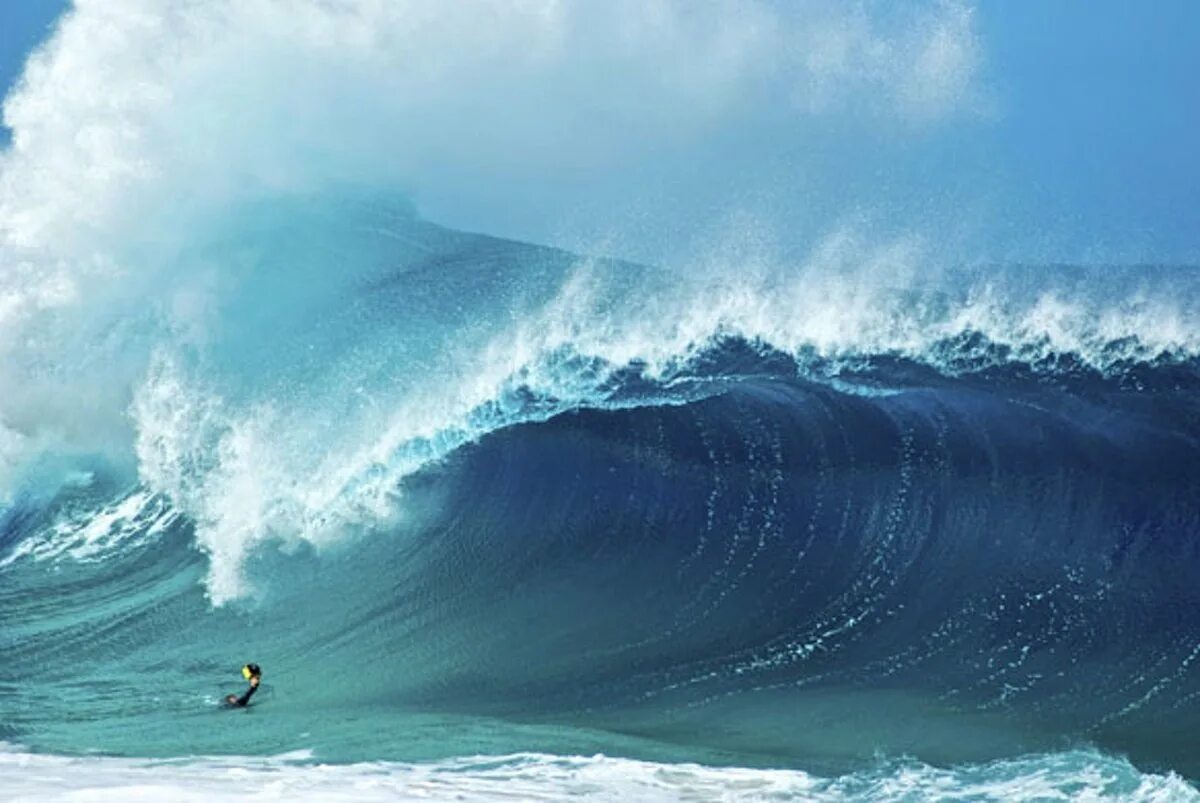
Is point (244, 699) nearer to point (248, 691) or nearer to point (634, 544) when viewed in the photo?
point (248, 691)

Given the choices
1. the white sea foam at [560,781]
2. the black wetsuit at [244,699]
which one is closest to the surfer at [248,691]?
the black wetsuit at [244,699]

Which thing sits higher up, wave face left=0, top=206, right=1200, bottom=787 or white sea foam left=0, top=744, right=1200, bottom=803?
wave face left=0, top=206, right=1200, bottom=787

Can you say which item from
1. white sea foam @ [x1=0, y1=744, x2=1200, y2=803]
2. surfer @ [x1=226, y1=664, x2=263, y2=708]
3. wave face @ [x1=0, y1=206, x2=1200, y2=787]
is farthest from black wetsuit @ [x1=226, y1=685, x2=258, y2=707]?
white sea foam @ [x1=0, y1=744, x2=1200, y2=803]

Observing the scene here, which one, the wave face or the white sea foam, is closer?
the white sea foam

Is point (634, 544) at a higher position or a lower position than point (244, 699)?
higher

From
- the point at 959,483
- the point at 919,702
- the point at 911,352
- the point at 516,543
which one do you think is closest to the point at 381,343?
the point at 516,543

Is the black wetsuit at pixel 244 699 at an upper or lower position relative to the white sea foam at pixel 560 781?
upper

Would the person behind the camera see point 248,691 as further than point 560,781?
Yes

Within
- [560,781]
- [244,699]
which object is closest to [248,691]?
[244,699]

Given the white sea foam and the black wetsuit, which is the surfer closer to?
the black wetsuit

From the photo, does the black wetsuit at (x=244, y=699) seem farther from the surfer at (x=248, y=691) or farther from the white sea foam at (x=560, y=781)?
the white sea foam at (x=560, y=781)
